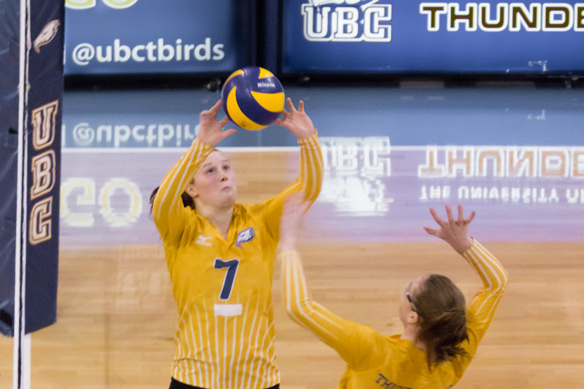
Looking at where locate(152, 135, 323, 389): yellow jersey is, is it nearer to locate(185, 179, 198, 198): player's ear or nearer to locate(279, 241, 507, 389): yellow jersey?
locate(185, 179, 198, 198): player's ear

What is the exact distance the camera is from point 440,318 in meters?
2.44

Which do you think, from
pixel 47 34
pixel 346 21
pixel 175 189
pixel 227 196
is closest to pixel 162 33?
pixel 346 21

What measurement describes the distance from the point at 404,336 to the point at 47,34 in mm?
2734

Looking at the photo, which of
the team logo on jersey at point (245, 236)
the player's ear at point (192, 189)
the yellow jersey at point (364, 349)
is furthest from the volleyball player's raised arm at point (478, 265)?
the player's ear at point (192, 189)

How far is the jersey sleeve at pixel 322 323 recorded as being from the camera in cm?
239

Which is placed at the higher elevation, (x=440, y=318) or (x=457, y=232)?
(x=457, y=232)

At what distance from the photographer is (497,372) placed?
4254mm

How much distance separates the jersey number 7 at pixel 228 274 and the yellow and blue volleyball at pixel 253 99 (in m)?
0.63

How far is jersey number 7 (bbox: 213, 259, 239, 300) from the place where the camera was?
2809mm

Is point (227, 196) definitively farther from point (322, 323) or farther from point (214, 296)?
point (322, 323)

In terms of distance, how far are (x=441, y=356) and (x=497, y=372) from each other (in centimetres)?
194

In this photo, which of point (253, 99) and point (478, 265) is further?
point (253, 99)

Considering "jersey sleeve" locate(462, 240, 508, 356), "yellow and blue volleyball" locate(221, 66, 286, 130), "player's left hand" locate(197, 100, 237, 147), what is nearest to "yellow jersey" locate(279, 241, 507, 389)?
"jersey sleeve" locate(462, 240, 508, 356)

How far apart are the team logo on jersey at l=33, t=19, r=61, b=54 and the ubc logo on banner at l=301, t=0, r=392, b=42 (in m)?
7.63
